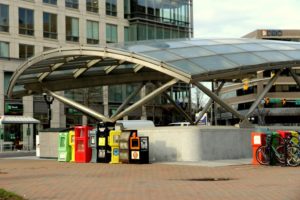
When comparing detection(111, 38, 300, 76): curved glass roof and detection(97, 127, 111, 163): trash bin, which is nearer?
detection(111, 38, 300, 76): curved glass roof

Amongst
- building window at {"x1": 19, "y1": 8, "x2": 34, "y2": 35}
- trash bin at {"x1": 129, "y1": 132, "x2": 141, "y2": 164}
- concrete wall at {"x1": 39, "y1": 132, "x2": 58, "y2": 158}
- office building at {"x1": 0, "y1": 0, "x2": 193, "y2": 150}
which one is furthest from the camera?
building window at {"x1": 19, "y1": 8, "x2": 34, "y2": 35}

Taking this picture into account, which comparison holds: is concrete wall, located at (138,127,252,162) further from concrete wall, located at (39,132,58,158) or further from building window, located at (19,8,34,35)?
Answer: building window, located at (19,8,34,35)

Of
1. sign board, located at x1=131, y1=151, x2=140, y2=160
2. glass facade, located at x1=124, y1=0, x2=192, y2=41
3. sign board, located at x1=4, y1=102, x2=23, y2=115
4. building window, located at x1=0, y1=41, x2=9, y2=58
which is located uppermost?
glass facade, located at x1=124, y1=0, x2=192, y2=41

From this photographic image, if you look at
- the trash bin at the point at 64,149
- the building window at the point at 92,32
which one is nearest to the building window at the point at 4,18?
the building window at the point at 92,32

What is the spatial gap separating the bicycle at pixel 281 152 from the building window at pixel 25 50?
39.5 metres

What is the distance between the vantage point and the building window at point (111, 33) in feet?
211

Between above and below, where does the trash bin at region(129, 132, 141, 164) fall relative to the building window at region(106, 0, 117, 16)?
below

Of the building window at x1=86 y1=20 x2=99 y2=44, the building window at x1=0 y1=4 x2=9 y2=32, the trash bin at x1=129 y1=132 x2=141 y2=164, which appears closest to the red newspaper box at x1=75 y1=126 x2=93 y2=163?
the trash bin at x1=129 y1=132 x2=141 y2=164

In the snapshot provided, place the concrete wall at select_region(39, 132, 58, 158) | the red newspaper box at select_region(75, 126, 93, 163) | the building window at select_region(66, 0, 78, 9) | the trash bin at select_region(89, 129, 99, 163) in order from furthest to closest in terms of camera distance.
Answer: the building window at select_region(66, 0, 78, 9) < the concrete wall at select_region(39, 132, 58, 158) < the red newspaper box at select_region(75, 126, 93, 163) < the trash bin at select_region(89, 129, 99, 163)

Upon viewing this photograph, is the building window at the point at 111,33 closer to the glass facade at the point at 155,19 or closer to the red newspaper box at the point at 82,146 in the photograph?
the glass facade at the point at 155,19

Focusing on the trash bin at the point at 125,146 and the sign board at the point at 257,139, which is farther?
the trash bin at the point at 125,146

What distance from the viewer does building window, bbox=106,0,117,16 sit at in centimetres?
6444

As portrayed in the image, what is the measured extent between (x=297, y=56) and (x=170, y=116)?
4131 cm

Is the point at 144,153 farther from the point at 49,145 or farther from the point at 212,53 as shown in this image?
the point at 49,145
